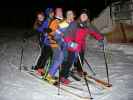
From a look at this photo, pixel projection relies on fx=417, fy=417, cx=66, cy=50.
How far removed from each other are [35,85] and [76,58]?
3.85 feet

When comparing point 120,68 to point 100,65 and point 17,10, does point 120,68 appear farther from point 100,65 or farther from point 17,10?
point 17,10

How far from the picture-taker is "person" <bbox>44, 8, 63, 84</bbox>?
9.93 metres

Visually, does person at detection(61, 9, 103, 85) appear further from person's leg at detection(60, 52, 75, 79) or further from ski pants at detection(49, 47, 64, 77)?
ski pants at detection(49, 47, 64, 77)

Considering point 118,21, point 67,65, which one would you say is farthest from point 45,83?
point 118,21

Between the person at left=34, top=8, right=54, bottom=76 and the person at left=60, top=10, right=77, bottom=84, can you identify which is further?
the person at left=34, top=8, right=54, bottom=76

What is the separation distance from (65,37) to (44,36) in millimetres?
1399

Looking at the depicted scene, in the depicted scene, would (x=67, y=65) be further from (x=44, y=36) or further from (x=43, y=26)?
(x=43, y=26)

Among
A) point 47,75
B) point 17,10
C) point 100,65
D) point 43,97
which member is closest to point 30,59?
point 100,65

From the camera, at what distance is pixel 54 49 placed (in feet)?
34.0

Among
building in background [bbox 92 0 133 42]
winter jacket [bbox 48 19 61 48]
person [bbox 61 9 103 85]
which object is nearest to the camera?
person [bbox 61 9 103 85]

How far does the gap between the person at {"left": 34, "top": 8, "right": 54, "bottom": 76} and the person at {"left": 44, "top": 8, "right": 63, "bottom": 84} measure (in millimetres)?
170

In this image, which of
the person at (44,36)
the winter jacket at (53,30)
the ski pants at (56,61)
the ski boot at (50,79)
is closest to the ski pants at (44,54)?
the person at (44,36)

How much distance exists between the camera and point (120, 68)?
1181cm

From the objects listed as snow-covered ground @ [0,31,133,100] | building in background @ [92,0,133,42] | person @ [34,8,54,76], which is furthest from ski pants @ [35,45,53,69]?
building in background @ [92,0,133,42]
